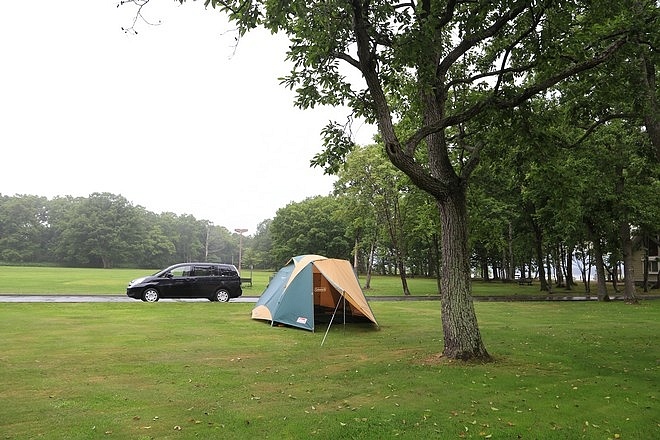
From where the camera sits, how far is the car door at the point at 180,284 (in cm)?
2062

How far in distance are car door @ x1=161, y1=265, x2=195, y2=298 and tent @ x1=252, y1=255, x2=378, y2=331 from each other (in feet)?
22.2

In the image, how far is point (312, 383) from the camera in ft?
24.3

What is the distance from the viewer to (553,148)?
10.5 meters

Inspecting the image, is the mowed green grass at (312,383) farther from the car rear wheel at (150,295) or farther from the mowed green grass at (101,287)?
the mowed green grass at (101,287)

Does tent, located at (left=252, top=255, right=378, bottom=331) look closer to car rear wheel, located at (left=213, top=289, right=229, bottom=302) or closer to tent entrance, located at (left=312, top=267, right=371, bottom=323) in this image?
tent entrance, located at (left=312, top=267, right=371, bottom=323)

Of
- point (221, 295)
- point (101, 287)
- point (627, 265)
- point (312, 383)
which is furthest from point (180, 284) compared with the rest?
point (627, 265)

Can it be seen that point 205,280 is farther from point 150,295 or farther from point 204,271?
point 150,295

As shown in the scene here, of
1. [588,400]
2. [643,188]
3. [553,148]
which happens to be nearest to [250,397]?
[588,400]

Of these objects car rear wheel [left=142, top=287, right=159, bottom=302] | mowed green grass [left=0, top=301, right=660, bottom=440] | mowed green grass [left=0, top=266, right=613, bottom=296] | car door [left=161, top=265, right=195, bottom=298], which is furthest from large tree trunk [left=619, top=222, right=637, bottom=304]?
car rear wheel [left=142, top=287, right=159, bottom=302]

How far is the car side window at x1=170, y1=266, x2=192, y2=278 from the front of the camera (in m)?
20.9

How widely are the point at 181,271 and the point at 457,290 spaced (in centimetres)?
1503

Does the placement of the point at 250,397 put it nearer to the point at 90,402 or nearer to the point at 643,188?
the point at 90,402

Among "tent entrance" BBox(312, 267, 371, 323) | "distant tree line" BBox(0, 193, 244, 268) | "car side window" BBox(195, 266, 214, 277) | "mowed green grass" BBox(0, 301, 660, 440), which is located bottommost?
"mowed green grass" BBox(0, 301, 660, 440)

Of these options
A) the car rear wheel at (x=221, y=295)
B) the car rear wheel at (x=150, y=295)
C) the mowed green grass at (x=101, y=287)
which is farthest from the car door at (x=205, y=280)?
the mowed green grass at (x=101, y=287)
